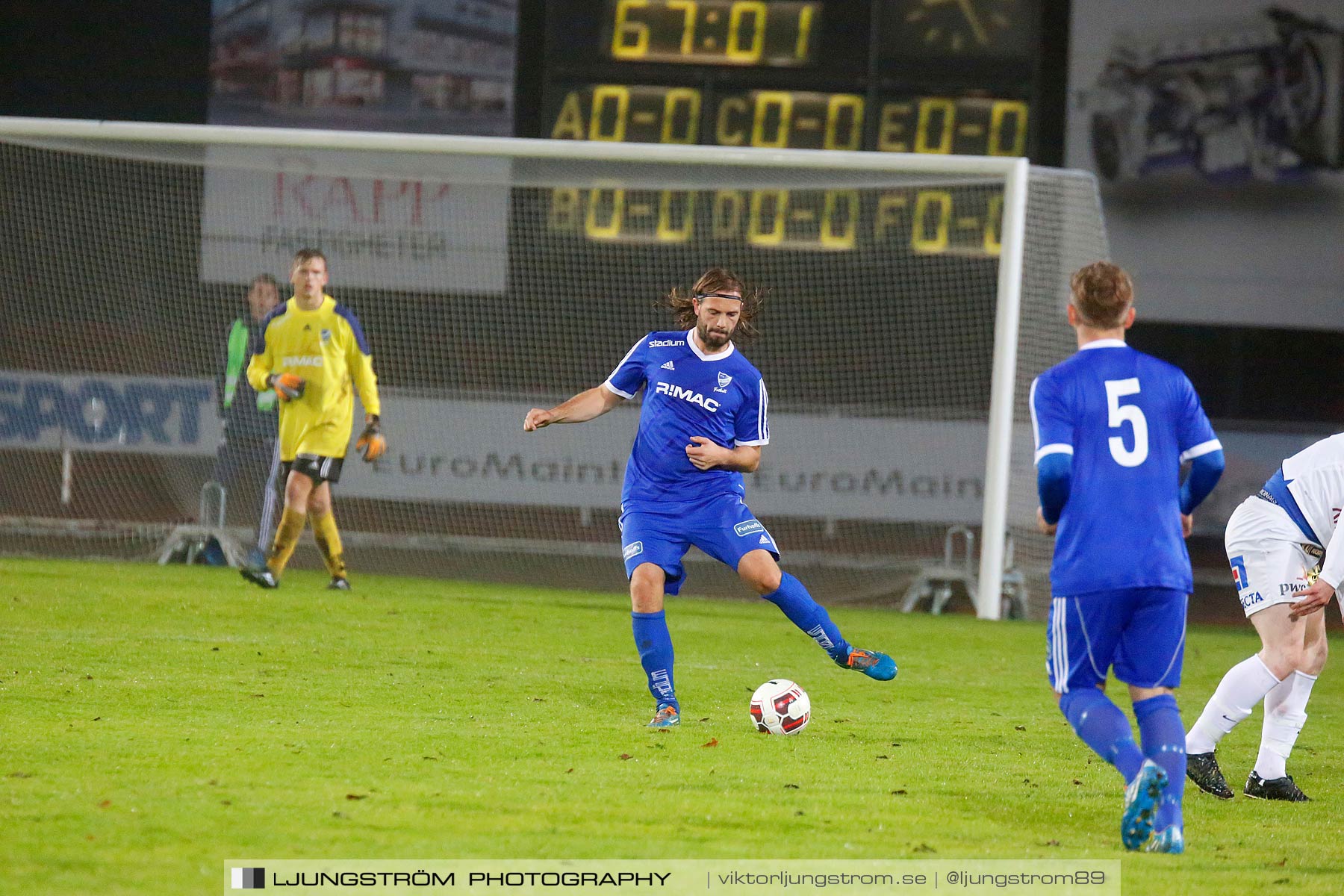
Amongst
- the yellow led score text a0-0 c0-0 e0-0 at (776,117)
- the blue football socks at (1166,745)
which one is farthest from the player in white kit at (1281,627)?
the yellow led score text a0-0 c0-0 e0-0 at (776,117)

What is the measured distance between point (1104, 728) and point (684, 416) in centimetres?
236

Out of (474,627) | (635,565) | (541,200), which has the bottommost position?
(474,627)

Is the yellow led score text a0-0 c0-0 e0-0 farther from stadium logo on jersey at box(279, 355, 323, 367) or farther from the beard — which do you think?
the beard

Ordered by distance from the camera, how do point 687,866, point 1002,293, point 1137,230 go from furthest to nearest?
1. point 1137,230
2. point 1002,293
3. point 687,866

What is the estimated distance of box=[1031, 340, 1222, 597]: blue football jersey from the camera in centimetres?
393

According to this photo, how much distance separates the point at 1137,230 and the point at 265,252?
8652mm

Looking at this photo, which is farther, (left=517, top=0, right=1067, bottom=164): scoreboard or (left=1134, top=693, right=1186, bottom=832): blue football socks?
(left=517, top=0, right=1067, bottom=164): scoreboard

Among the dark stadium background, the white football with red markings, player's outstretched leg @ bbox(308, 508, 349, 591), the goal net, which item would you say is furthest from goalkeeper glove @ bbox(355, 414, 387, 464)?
the dark stadium background

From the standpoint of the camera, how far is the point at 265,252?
13320 mm

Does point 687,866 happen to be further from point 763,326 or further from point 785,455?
point 763,326

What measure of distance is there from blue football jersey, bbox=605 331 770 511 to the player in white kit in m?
1.87

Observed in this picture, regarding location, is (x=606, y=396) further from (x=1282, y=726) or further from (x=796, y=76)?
(x=796, y=76)

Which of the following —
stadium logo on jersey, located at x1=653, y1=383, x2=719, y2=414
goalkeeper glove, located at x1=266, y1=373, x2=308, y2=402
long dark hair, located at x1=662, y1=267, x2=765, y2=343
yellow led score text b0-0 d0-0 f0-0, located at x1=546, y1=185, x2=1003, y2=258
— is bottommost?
goalkeeper glove, located at x1=266, y1=373, x2=308, y2=402

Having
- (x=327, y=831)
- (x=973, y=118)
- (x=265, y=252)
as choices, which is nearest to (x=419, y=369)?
(x=265, y=252)
